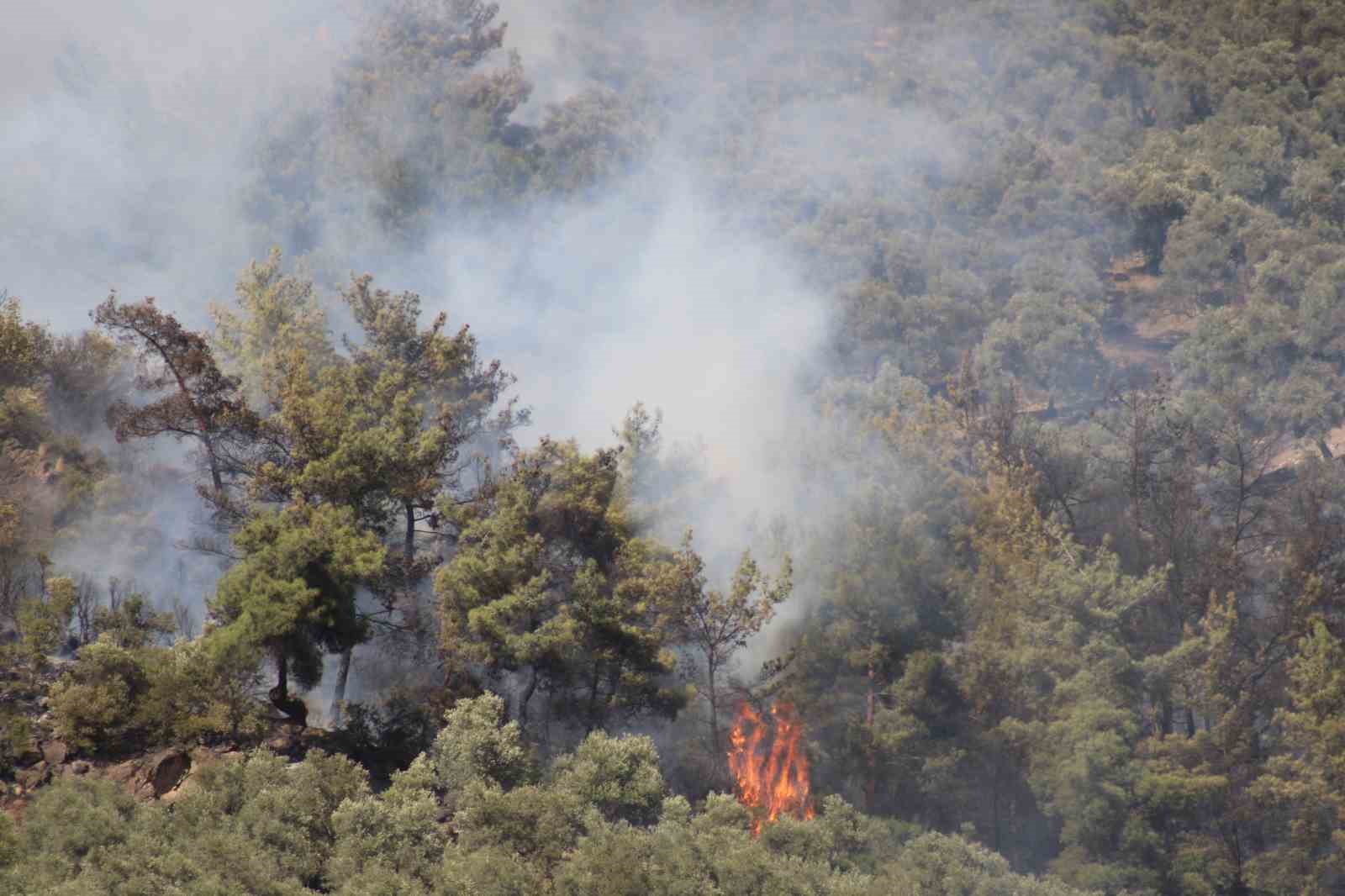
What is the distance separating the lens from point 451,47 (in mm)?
126812

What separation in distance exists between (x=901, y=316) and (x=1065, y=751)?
42308 mm

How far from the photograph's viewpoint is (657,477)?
67000 mm

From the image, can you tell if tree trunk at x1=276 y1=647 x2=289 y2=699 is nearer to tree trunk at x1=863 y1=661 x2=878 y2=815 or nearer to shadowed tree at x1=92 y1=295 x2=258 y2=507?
shadowed tree at x1=92 y1=295 x2=258 y2=507

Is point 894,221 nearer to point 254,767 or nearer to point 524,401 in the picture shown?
point 524,401

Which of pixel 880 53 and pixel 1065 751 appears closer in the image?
pixel 1065 751

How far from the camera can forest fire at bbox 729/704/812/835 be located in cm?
5581

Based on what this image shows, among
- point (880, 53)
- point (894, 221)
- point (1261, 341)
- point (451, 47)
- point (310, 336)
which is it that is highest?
point (880, 53)

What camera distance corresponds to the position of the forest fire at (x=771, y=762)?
183ft

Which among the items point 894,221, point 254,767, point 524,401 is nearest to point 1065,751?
point 254,767

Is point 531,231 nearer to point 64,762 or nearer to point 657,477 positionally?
point 657,477

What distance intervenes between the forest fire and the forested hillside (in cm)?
15

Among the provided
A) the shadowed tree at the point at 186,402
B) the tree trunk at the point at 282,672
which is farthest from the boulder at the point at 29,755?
the shadowed tree at the point at 186,402

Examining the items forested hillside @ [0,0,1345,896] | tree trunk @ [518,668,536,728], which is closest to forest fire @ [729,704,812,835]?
forested hillside @ [0,0,1345,896]

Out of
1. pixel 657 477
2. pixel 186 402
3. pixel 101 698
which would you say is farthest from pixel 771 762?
pixel 101 698
